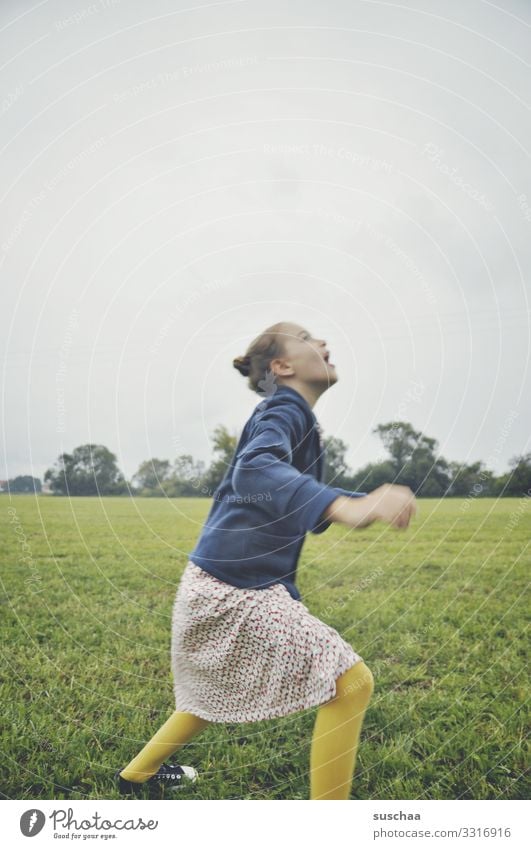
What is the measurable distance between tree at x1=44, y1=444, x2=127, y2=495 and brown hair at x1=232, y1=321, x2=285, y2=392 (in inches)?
18.0

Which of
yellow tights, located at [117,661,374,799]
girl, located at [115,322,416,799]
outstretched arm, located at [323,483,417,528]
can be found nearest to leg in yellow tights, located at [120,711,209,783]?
girl, located at [115,322,416,799]

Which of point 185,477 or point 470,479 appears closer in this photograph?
point 185,477

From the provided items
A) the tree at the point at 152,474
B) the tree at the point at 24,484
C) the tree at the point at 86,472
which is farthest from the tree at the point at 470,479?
the tree at the point at 24,484

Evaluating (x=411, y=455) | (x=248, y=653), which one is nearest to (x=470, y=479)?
(x=411, y=455)

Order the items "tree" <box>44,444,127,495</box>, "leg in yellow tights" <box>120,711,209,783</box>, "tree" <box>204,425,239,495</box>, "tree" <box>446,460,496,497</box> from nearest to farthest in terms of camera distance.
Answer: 1. "leg in yellow tights" <box>120,711,209,783</box>
2. "tree" <box>204,425,239,495</box>
3. "tree" <box>44,444,127,495</box>
4. "tree" <box>446,460,496,497</box>

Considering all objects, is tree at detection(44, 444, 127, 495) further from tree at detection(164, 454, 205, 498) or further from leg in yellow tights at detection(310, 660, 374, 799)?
leg in yellow tights at detection(310, 660, 374, 799)

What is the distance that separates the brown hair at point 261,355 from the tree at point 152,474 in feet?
1.13

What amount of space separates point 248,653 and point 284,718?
36cm

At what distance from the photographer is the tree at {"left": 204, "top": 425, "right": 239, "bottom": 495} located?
4.62 feet

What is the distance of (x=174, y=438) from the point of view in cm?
142

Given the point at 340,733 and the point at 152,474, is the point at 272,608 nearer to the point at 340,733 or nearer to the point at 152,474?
the point at 340,733

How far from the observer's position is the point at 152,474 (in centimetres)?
146

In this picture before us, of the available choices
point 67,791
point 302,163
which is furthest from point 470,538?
point 67,791
